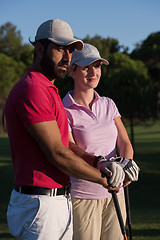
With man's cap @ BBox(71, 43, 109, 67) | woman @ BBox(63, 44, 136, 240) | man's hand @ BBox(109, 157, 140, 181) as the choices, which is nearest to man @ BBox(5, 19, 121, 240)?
man's hand @ BBox(109, 157, 140, 181)

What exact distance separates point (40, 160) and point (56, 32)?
0.78m

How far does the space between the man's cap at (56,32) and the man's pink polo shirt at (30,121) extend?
25 centimetres

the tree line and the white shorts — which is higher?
the white shorts

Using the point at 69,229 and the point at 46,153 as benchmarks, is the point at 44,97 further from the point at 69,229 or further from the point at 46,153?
the point at 69,229

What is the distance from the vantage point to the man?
7.35 ft

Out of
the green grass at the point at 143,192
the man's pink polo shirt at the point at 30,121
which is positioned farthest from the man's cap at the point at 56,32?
the green grass at the point at 143,192

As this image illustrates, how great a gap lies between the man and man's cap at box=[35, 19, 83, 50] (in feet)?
0.04

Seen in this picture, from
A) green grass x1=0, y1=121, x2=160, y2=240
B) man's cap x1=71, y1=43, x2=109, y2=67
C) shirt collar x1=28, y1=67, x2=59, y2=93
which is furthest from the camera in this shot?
green grass x1=0, y1=121, x2=160, y2=240

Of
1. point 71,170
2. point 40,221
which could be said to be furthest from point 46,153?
point 40,221

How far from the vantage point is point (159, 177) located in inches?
658

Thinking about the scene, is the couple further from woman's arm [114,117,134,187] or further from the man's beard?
woman's arm [114,117,134,187]

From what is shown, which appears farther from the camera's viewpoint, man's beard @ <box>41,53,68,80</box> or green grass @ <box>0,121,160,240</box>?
green grass @ <box>0,121,160,240</box>

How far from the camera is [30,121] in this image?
2.22 meters

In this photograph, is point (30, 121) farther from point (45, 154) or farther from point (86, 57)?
point (86, 57)
